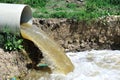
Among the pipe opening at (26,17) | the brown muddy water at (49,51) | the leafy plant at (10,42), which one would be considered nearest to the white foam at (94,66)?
the brown muddy water at (49,51)

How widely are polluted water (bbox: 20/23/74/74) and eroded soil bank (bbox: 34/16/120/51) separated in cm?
174

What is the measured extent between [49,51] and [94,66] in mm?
1461

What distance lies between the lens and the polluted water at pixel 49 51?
9.85 metres

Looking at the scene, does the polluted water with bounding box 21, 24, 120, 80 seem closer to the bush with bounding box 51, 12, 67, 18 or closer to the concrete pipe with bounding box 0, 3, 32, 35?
the concrete pipe with bounding box 0, 3, 32, 35

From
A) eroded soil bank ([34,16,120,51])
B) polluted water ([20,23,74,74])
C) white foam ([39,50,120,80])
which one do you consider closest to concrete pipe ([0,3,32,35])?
polluted water ([20,23,74,74])

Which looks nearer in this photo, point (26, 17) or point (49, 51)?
point (49, 51)

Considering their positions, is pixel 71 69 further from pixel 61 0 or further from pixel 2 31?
pixel 61 0

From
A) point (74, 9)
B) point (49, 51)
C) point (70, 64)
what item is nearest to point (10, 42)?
point (49, 51)

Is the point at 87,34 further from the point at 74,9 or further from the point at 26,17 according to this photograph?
the point at 26,17

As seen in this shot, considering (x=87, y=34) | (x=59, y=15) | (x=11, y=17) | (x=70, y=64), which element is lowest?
(x=70, y=64)

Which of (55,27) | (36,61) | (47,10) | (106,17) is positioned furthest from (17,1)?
(36,61)

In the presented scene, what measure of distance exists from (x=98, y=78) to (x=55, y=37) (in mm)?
3179

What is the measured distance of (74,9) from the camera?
1377 centimetres

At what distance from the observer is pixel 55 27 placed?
40.2 feet
